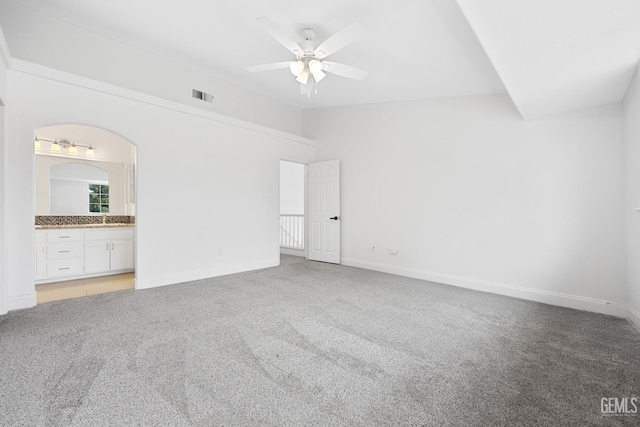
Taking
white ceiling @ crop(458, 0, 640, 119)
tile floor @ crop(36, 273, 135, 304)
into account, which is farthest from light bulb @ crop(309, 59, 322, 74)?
tile floor @ crop(36, 273, 135, 304)

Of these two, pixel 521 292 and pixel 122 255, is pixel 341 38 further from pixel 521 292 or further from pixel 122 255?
pixel 122 255

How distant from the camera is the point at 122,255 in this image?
5004mm

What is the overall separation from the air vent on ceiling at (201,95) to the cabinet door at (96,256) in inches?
A: 112

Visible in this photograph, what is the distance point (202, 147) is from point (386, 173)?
10.2ft

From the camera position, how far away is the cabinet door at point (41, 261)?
13.9 ft

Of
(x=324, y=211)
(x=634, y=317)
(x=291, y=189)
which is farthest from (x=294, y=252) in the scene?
(x=634, y=317)

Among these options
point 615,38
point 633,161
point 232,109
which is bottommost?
point 633,161

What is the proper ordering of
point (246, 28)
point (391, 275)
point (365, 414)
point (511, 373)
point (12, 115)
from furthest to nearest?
point (391, 275), point (246, 28), point (12, 115), point (511, 373), point (365, 414)

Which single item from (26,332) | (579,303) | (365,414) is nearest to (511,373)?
(365,414)

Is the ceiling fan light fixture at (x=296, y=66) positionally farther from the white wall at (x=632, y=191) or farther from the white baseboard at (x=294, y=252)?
the white baseboard at (x=294, y=252)

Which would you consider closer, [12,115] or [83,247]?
[12,115]

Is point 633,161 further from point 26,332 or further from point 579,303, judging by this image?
point 26,332

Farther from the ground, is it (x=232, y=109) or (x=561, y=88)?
(x=232, y=109)

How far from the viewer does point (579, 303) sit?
137 inches
